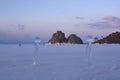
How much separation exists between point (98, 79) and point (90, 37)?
4.07 m

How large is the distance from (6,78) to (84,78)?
7.31 feet

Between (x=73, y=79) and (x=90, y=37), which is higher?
(x=90, y=37)

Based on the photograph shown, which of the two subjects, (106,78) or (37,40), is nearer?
(106,78)

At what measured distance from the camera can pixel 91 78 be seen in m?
8.23

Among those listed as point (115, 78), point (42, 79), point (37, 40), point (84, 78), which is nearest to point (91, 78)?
point (84, 78)

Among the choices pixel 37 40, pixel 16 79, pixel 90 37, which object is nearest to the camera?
pixel 16 79

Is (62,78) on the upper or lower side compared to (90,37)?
lower

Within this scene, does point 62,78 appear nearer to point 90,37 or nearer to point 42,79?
point 42,79

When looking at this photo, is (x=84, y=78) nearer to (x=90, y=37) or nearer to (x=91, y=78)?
(x=91, y=78)

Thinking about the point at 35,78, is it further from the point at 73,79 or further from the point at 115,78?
the point at 115,78

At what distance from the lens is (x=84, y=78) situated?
8.22 m

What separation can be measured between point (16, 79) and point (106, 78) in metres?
2.58

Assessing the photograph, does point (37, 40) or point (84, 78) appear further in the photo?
point (37, 40)

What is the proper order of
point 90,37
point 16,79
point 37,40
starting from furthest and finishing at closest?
1. point 90,37
2. point 37,40
3. point 16,79
